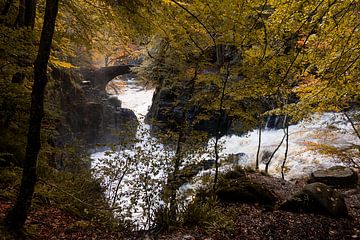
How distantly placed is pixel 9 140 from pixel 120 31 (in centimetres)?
350

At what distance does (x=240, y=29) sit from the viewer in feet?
19.2

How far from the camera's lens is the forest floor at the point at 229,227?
425 centimetres

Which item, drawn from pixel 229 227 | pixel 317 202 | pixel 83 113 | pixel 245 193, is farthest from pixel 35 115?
pixel 83 113

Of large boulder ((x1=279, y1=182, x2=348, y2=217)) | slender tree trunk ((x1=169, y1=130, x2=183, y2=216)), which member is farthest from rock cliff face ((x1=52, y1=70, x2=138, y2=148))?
large boulder ((x1=279, y1=182, x2=348, y2=217))

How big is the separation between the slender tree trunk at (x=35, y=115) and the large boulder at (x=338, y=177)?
10366 mm

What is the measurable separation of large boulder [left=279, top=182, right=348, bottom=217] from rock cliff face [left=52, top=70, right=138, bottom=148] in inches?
327

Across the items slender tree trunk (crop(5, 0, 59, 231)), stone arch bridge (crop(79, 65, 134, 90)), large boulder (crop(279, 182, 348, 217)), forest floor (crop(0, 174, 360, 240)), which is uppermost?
stone arch bridge (crop(79, 65, 134, 90))

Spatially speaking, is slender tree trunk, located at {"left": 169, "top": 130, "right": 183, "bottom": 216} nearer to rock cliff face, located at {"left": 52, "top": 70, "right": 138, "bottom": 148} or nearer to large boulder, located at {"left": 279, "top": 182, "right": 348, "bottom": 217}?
large boulder, located at {"left": 279, "top": 182, "right": 348, "bottom": 217}

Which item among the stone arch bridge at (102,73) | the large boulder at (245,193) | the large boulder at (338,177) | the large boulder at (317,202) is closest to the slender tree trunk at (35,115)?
the large boulder at (245,193)

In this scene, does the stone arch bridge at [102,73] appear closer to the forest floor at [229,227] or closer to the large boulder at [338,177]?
the large boulder at [338,177]

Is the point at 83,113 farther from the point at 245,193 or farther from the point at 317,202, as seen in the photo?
the point at 317,202

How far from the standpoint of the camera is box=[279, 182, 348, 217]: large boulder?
600 centimetres

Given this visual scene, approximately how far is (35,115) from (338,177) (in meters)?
10.9

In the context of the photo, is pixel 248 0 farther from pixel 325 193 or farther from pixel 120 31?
pixel 325 193
